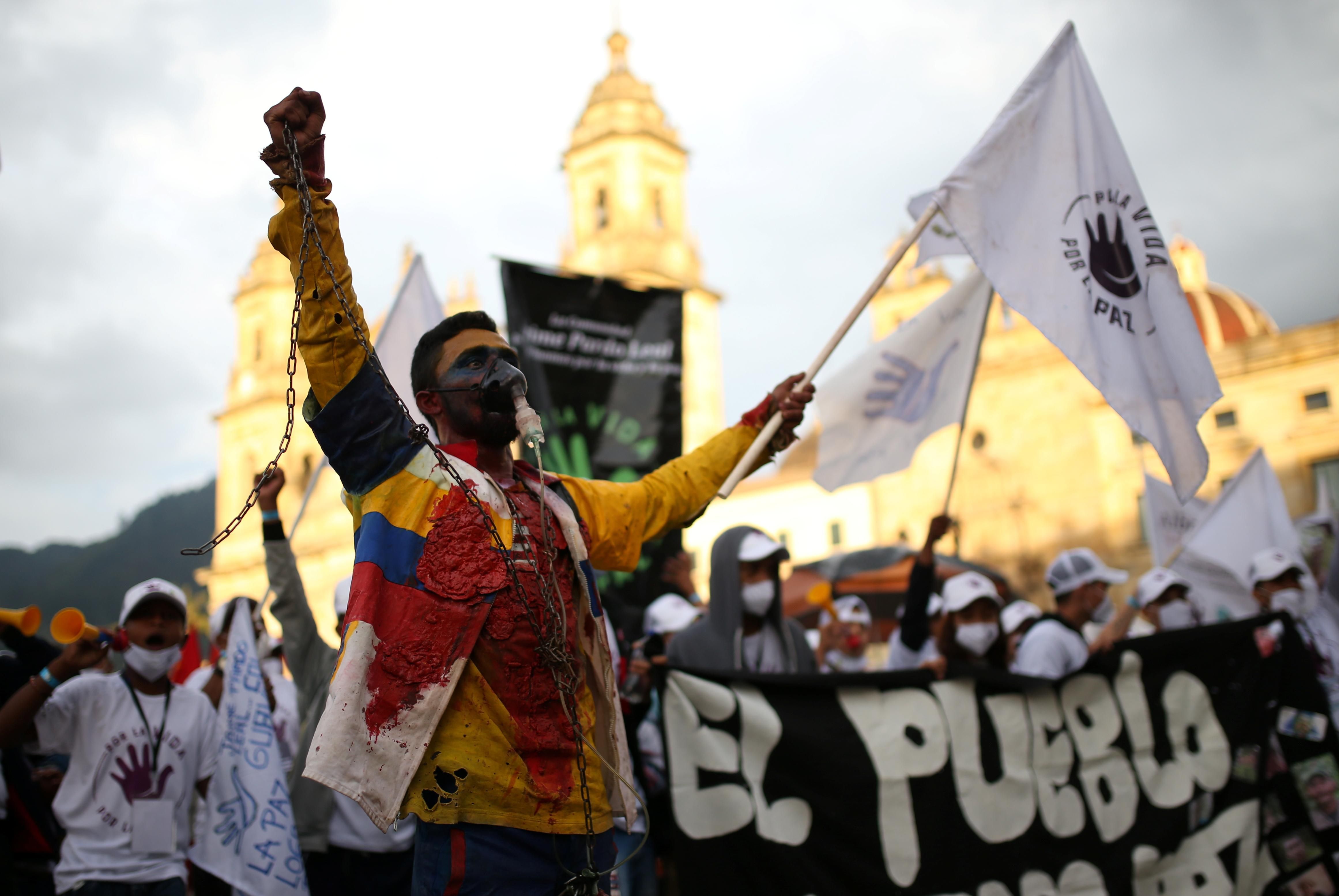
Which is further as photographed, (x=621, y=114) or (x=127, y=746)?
(x=621, y=114)

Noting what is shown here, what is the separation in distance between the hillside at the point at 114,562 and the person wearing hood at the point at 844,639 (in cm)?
1603

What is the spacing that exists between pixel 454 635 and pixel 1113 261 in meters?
3.44

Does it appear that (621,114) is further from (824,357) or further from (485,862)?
(485,862)

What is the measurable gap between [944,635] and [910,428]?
1.14m

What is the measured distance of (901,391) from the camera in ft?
21.0

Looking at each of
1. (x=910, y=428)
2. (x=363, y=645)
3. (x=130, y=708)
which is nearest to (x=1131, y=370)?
(x=910, y=428)

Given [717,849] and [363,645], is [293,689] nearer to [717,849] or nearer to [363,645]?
[717,849]

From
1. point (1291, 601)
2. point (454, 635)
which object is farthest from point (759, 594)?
point (1291, 601)

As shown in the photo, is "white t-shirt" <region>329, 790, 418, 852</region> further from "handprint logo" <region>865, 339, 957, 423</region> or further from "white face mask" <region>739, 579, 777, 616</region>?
"handprint logo" <region>865, 339, 957, 423</region>

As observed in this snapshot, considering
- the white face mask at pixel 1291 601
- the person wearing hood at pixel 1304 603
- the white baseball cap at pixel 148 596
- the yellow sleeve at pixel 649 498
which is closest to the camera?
the yellow sleeve at pixel 649 498

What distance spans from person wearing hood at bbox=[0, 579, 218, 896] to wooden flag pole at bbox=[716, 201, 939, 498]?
2.62 metres

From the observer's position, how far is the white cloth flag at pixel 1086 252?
15.5 ft

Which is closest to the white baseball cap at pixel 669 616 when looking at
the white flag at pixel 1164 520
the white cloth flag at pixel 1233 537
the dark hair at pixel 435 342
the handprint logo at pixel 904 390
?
the handprint logo at pixel 904 390

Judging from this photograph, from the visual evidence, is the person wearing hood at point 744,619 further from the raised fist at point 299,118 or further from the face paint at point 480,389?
the raised fist at point 299,118
